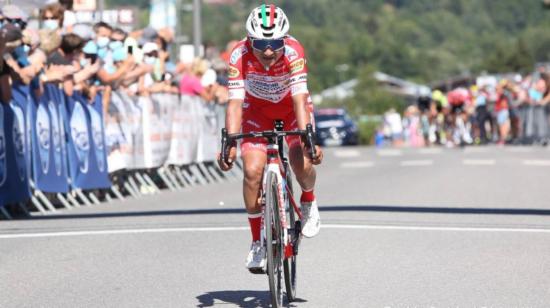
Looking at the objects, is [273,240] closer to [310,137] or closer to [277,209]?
[277,209]

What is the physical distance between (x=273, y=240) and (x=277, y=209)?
236 millimetres

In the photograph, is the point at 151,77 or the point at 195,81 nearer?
the point at 151,77

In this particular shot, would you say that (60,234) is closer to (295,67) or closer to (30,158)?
(30,158)

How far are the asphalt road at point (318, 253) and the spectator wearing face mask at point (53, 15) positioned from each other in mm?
2258

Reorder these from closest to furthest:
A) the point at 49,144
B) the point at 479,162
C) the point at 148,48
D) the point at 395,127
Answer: the point at 49,144, the point at 148,48, the point at 479,162, the point at 395,127

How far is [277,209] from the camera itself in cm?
860

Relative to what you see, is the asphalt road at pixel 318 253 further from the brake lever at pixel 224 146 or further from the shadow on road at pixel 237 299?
the brake lever at pixel 224 146

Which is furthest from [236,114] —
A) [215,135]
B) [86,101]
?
[215,135]

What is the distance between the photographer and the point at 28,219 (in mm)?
15438

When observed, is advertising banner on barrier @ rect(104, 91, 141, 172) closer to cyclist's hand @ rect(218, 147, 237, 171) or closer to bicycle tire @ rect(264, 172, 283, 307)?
cyclist's hand @ rect(218, 147, 237, 171)

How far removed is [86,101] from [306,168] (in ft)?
30.6

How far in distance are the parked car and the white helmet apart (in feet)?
158

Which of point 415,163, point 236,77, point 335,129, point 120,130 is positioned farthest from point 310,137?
point 335,129

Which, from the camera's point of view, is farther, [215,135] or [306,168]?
[215,135]
